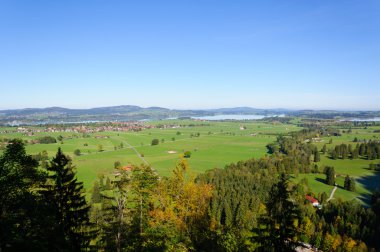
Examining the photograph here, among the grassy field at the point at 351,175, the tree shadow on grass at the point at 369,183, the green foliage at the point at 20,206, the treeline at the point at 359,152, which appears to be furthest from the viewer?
the treeline at the point at 359,152

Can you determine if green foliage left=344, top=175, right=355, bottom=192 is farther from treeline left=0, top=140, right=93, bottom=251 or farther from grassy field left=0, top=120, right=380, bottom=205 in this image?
treeline left=0, top=140, right=93, bottom=251

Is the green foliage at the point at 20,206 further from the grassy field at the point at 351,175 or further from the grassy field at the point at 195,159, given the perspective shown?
the grassy field at the point at 351,175

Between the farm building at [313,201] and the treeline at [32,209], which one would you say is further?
the farm building at [313,201]

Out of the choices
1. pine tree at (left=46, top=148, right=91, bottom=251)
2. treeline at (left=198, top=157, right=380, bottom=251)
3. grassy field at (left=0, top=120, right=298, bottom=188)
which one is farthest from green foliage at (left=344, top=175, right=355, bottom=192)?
pine tree at (left=46, top=148, right=91, bottom=251)

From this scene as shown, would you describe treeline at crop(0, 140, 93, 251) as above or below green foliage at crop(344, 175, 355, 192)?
above

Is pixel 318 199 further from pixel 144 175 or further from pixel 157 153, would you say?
pixel 157 153

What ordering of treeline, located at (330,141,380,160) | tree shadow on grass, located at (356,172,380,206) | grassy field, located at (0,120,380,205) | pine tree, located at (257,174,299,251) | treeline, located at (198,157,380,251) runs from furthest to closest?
treeline, located at (330,141,380,160)
grassy field, located at (0,120,380,205)
tree shadow on grass, located at (356,172,380,206)
treeline, located at (198,157,380,251)
pine tree, located at (257,174,299,251)

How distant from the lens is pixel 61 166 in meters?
22.0

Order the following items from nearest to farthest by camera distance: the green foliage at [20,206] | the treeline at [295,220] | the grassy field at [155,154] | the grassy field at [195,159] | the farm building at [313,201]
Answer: the green foliage at [20,206]
the treeline at [295,220]
the farm building at [313,201]
the grassy field at [195,159]
the grassy field at [155,154]

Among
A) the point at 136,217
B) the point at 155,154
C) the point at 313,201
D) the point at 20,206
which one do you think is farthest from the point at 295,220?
the point at 155,154

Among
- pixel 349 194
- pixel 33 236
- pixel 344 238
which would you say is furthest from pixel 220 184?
pixel 33 236

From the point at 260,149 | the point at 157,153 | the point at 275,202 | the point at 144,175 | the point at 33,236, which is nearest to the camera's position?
the point at 33,236

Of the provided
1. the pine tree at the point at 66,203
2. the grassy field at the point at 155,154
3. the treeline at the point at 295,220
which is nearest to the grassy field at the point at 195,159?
the grassy field at the point at 155,154

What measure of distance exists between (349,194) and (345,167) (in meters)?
37.8
